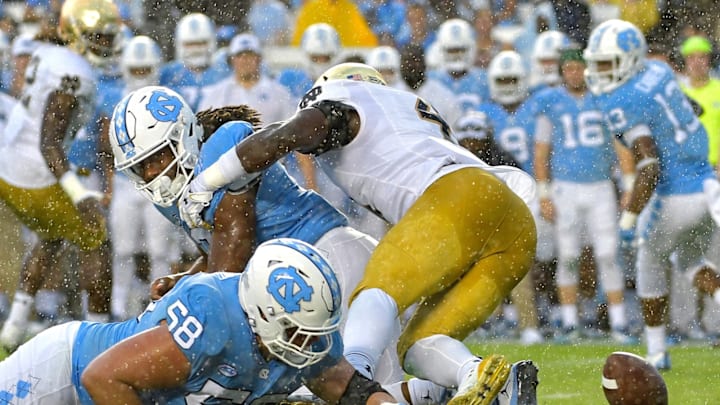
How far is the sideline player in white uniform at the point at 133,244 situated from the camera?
30.0 ft

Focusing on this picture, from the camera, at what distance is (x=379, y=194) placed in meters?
4.87

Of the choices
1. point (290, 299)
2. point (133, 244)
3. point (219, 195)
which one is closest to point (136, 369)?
point (290, 299)

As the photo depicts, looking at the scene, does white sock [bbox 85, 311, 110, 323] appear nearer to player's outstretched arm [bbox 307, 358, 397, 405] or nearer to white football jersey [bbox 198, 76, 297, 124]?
white football jersey [bbox 198, 76, 297, 124]

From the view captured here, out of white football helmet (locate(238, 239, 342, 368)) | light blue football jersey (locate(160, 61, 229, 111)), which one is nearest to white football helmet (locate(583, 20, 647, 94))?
light blue football jersey (locate(160, 61, 229, 111))

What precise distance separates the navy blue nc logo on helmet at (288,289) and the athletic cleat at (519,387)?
0.85 metres

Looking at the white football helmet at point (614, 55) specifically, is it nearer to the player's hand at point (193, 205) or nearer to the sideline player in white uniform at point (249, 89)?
the sideline player in white uniform at point (249, 89)

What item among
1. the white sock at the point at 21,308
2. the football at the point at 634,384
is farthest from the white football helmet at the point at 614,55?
the football at the point at 634,384

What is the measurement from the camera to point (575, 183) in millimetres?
9109

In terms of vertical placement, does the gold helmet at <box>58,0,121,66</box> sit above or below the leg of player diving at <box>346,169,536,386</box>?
below

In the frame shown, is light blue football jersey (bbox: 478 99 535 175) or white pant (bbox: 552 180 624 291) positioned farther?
light blue football jersey (bbox: 478 99 535 175)

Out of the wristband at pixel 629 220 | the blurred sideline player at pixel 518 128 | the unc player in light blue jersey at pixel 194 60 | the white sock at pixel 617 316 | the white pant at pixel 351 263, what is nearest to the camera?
the white pant at pixel 351 263

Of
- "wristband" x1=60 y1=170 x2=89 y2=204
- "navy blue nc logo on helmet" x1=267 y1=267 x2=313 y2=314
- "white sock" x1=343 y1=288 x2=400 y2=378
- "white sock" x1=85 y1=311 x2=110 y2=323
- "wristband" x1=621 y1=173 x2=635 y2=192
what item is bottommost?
"white sock" x1=85 y1=311 x2=110 y2=323

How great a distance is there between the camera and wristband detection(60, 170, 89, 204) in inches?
300

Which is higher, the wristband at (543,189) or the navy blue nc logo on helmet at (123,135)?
the navy blue nc logo on helmet at (123,135)
